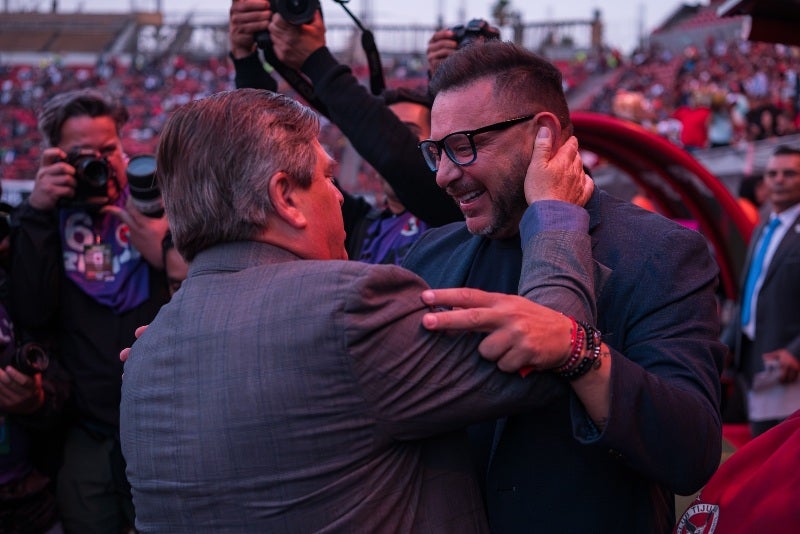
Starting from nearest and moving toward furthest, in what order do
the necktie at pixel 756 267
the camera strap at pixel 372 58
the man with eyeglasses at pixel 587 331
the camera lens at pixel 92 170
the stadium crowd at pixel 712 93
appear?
the man with eyeglasses at pixel 587 331
the camera strap at pixel 372 58
the camera lens at pixel 92 170
the necktie at pixel 756 267
the stadium crowd at pixel 712 93

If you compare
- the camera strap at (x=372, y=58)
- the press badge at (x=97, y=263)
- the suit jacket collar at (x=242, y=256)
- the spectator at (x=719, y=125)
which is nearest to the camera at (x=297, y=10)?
the camera strap at (x=372, y=58)

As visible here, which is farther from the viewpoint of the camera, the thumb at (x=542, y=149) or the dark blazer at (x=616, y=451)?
the thumb at (x=542, y=149)

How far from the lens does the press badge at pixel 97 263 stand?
3.04 m

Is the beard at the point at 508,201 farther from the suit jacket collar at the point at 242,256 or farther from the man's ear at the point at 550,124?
the suit jacket collar at the point at 242,256

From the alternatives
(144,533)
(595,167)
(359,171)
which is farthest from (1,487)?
(359,171)

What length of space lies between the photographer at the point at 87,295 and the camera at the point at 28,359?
0.76ft

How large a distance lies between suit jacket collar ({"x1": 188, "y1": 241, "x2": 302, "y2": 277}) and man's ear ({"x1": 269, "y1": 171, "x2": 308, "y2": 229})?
0.06m

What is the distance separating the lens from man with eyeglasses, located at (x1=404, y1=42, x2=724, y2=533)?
1.51 meters

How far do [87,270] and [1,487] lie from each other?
741 millimetres

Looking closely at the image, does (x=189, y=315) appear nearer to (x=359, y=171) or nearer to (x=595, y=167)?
(x=595, y=167)

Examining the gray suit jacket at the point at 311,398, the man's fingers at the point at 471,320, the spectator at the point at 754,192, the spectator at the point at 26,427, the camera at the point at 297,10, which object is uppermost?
the camera at the point at 297,10

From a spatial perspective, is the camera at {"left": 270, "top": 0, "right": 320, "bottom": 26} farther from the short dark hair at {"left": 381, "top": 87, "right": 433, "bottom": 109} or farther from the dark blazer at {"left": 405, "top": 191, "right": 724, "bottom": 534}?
the dark blazer at {"left": 405, "top": 191, "right": 724, "bottom": 534}

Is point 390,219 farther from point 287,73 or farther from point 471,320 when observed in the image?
point 471,320

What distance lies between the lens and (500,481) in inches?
69.1
